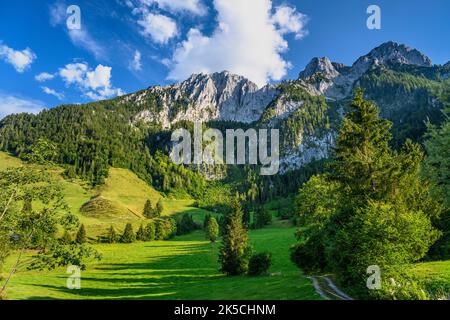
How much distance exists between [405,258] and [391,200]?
7069mm

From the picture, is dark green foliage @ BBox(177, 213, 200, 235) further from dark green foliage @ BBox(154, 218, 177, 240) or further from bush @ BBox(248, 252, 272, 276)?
bush @ BBox(248, 252, 272, 276)

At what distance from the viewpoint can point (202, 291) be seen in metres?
53.2

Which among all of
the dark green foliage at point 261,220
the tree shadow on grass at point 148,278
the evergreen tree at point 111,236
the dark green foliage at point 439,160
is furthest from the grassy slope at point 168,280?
the dark green foliage at point 261,220

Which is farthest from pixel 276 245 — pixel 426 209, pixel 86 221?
pixel 86 221

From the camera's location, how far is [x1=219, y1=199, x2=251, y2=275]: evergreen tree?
235 feet

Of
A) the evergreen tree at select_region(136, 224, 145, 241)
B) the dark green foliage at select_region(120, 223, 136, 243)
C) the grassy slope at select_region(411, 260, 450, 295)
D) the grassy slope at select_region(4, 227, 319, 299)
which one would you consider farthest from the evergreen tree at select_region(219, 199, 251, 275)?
the evergreen tree at select_region(136, 224, 145, 241)

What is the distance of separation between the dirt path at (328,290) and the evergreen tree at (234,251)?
114ft

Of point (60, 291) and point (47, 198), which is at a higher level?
point (47, 198)

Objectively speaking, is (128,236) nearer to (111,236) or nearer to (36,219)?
(111,236)

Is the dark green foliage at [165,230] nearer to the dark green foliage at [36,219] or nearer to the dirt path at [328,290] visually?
the dirt path at [328,290]

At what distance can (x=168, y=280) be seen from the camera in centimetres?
7150

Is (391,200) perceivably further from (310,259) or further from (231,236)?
(231,236)
